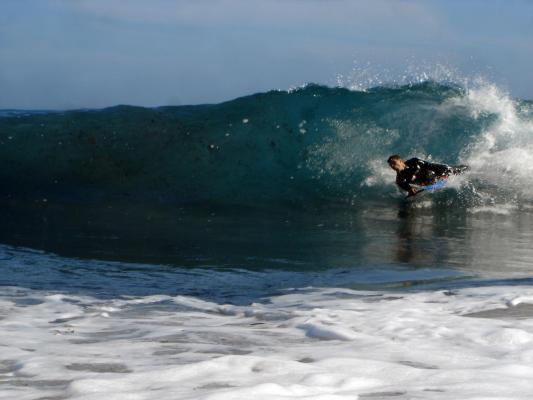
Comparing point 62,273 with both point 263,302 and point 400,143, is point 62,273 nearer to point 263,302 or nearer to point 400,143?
point 263,302

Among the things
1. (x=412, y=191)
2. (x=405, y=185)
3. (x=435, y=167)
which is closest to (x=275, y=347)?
(x=412, y=191)

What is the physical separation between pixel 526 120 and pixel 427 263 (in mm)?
8855

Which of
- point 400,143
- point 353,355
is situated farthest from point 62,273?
point 400,143

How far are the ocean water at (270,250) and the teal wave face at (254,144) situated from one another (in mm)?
44

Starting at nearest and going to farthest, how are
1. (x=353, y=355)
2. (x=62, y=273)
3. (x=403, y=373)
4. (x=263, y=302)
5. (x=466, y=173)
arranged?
(x=403, y=373), (x=353, y=355), (x=263, y=302), (x=62, y=273), (x=466, y=173)

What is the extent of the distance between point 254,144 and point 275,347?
1248 cm

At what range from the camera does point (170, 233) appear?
1088 cm

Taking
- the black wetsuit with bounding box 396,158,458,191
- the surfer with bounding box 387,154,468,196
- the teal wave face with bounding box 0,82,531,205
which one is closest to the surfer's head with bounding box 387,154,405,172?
the surfer with bounding box 387,154,468,196

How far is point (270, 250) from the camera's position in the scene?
9.44 m

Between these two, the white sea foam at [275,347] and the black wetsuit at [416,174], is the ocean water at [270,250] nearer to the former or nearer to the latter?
the white sea foam at [275,347]

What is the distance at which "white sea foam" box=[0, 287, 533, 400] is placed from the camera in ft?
12.4

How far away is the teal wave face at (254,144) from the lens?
1543cm

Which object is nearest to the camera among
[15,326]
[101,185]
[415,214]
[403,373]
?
[403,373]

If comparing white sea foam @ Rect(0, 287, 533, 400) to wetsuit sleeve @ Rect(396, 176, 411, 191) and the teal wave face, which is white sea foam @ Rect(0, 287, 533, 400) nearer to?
wetsuit sleeve @ Rect(396, 176, 411, 191)
